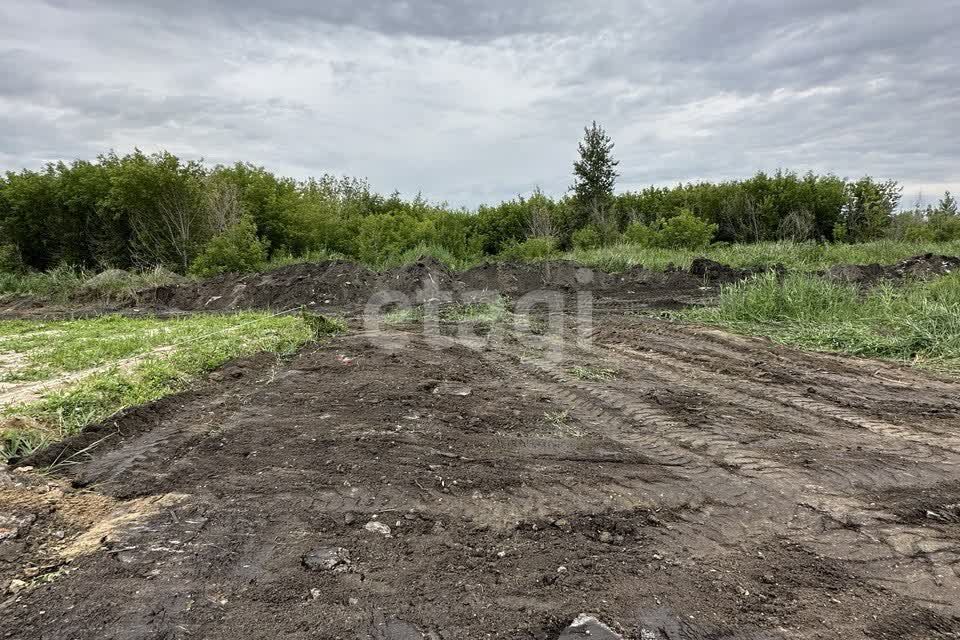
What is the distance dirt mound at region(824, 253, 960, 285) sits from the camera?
35.7ft

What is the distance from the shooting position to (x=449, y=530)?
264 centimetres

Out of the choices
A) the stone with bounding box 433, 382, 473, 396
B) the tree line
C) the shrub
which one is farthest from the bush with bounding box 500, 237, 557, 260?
the stone with bounding box 433, 382, 473, 396

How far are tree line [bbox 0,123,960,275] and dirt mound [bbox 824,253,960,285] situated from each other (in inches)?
272

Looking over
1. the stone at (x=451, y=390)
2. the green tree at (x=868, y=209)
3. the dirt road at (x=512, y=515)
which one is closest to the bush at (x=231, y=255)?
the dirt road at (x=512, y=515)

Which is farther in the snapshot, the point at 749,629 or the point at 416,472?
the point at 416,472

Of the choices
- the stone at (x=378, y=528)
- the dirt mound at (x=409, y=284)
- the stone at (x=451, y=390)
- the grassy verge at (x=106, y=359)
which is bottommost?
the stone at (x=378, y=528)

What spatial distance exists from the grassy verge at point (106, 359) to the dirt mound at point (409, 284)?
340cm

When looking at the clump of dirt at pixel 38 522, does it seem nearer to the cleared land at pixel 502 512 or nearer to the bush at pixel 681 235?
the cleared land at pixel 502 512

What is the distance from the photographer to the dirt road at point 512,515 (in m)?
2.05

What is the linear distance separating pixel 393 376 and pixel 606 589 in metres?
3.56

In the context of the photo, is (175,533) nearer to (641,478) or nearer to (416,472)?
(416,472)

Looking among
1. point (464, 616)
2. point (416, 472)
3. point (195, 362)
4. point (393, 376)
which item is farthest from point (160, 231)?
point (464, 616)

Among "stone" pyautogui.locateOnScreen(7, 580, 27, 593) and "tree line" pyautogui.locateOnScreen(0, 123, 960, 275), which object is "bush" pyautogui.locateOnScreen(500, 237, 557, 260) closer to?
"tree line" pyautogui.locateOnScreen(0, 123, 960, 275)

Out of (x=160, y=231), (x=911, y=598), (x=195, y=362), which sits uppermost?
(x=160, y=231)
